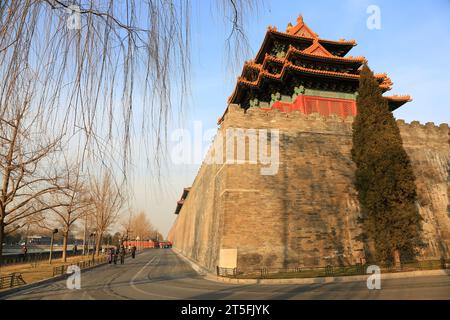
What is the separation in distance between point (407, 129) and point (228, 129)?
11252mm

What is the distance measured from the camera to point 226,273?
13016 mm

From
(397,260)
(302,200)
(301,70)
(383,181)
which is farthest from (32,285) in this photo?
(301,70)

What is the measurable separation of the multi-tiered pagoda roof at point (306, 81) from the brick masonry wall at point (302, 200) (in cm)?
209

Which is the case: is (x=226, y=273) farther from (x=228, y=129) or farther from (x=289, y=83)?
(x=289, y=83)

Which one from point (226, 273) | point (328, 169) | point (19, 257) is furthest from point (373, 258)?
point (19, 257)

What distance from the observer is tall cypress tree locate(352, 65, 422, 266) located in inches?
497

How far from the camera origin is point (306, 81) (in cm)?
1917

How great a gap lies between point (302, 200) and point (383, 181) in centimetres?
389

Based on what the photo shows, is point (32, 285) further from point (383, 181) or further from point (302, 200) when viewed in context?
point (383, 181)

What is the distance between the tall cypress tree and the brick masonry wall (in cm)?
201

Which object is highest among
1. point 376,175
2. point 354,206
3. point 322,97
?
point 322,97

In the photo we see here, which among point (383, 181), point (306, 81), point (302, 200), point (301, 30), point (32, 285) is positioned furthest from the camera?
point (301, 30)

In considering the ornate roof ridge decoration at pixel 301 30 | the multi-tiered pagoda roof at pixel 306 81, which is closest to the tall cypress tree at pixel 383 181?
the multi-tiered pagoda roof at pixel 306 81

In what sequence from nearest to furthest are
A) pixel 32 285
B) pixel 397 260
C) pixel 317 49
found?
pixel 32 285
pixel 397 260
pixel 317 49
